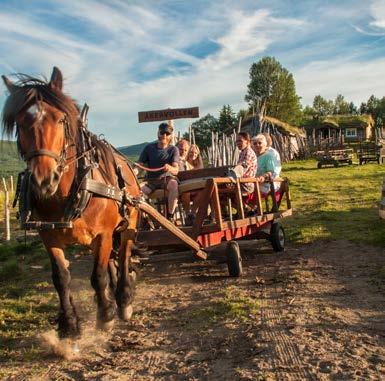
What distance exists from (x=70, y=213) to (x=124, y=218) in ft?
3.20

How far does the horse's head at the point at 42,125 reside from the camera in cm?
335

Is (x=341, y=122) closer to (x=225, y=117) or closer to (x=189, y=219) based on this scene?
(x=225, y=117)

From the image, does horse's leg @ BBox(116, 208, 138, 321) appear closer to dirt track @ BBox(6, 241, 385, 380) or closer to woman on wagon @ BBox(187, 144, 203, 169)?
dirt track @ BBox(6, 241, 385, 380)

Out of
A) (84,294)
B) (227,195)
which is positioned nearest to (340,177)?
(227,195)

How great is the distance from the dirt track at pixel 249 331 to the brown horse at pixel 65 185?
0.43m

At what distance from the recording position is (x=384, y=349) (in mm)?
3523

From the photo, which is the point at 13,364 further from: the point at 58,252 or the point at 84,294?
the point at 84,294

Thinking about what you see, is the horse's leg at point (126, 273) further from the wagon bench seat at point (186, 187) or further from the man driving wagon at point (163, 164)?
the wagon bench seat at point (186, 187)

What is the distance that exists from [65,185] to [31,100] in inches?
29.3

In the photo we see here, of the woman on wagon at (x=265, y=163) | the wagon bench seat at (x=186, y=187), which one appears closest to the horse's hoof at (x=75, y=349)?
the wagon bench seat at (x=186, y=187)

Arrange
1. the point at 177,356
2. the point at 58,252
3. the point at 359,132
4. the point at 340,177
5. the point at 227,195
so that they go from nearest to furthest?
the point at 177,356
the point at 58,252
the point at 227,195
the point at 340,177
the point at 359,132

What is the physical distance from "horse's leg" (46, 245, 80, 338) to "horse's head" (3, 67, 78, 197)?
0.82m

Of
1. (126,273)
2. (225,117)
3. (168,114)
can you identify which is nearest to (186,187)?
(126,273)

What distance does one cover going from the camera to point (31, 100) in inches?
139
